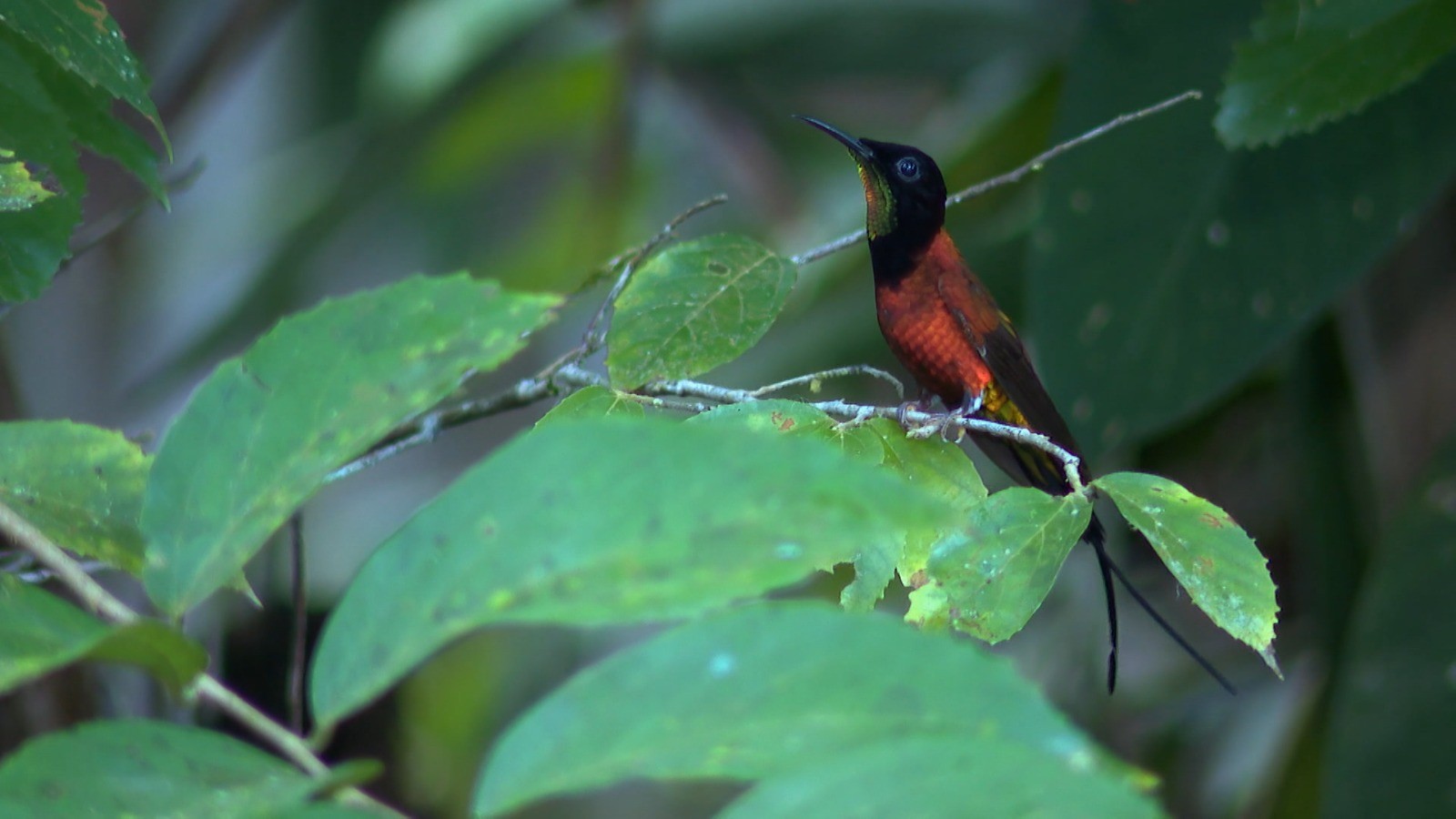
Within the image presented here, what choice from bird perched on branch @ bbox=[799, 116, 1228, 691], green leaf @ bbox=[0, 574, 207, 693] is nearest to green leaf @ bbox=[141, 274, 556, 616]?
green leaf @ bbox=[0, 574, 207, 693]

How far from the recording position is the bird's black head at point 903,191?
1.28 m

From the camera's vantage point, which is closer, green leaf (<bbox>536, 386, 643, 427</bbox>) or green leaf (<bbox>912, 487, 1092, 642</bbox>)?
green leaf (<bbox>912, 487, 1092, 642</bbox>)

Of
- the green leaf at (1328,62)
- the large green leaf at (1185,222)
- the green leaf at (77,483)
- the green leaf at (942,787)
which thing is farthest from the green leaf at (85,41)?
the large green leaf at (1185,222)

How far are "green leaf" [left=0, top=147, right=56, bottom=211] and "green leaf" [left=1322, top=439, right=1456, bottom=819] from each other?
1.58m

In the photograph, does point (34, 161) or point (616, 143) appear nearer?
point (34, 161)

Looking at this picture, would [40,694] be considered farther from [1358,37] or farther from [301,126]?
[301,126]

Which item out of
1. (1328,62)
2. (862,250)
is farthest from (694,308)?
(862,250)

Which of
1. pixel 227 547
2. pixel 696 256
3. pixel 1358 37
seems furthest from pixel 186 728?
pixel 1358 37

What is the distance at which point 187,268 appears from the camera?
3555 millimetres

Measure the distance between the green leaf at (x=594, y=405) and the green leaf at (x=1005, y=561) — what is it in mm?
205

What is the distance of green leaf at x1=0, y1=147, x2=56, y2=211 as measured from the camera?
69 centimetres

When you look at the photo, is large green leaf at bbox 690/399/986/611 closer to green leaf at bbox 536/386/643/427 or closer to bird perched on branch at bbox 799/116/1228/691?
green leaf at bbox 536/386/643/427

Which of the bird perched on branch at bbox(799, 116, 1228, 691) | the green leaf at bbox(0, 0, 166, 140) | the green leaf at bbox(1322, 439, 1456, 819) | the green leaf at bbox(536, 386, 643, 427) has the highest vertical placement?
the green leaf at bbox(0, 0, 166, 140)

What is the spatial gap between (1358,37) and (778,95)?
256 cm
